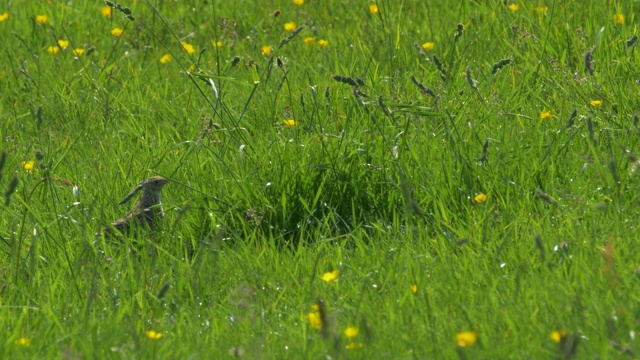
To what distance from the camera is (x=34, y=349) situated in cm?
296

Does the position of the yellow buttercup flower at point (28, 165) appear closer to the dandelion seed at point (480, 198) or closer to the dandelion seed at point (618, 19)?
the dandelion seed at point (480, 198)

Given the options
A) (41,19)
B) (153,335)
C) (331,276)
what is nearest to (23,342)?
(153,335)

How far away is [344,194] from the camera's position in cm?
407

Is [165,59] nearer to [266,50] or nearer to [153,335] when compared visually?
[266,50]

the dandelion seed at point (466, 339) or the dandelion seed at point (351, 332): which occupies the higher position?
the dandelion seed at point (466, 339)

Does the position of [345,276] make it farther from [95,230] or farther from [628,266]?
[95,230]

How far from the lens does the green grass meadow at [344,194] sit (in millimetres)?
2904

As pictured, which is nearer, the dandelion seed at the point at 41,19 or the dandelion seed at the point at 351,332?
the dandelion seed at the point at 351,332

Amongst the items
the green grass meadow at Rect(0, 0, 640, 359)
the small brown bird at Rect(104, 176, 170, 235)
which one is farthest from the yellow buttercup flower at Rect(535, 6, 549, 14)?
the small brown bird at Rect(104, 176, 170, 235)

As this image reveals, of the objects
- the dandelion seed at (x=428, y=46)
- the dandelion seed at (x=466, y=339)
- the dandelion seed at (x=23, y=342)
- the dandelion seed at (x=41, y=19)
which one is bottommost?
the dandelion seed at (x=41, y=19)

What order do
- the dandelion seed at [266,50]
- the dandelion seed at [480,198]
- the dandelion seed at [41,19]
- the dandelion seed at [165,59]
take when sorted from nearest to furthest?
1. the dandelion seed at [480,198]
2. the dandelion seed at [266,50]
3. the dandelion seed at [165,59]
4. the dandelion seed at [41,19]

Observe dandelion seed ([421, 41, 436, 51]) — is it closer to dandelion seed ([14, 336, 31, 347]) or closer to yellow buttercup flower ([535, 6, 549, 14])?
yellow buttercup flower ([535, 6, 549, 14])

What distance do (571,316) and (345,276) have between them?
86cm

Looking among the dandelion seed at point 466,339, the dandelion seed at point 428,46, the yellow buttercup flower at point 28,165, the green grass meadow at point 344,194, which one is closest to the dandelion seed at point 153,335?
the green grass meadow at point 344,194
